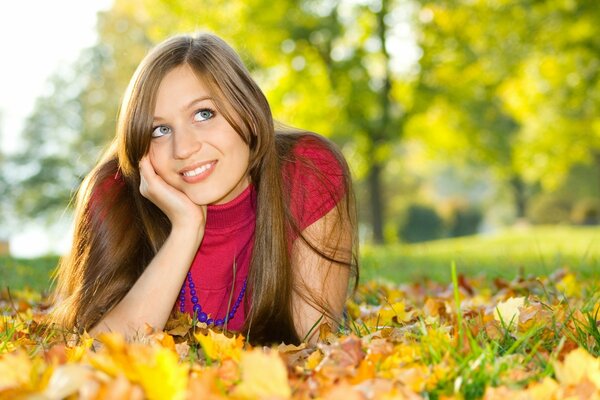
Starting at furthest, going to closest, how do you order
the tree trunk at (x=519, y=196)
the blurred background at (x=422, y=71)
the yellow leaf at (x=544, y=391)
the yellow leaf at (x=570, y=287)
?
1. the tree trunk at (x=519, y=196)
2. the blurred background at (x=422, y=71)
3. the yellow leaf at (x=570, y=287)
4. the yellow leaf at (x=544, y=391)

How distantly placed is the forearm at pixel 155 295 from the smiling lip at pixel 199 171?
0.23 metres

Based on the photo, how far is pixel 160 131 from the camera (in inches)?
102

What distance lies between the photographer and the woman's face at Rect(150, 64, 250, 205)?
2.49 meters

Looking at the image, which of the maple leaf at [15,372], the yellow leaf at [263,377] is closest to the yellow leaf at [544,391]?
the yellow leaf at [263,377]

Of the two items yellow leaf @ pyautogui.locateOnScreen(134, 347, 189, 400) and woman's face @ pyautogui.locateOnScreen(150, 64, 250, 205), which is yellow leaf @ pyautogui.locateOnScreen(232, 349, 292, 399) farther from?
woman's face @ pyautogui.locateOnScreen(150, 64, 250, 205)

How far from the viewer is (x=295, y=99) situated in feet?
57.3

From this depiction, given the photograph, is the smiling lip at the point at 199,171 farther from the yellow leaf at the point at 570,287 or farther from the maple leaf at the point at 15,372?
the yellow leaf at the point at 570,287

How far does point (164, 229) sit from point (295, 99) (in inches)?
582

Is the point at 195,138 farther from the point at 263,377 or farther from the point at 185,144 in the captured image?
the point at 263,377

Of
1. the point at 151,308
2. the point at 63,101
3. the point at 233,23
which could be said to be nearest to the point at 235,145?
the point at 151,308

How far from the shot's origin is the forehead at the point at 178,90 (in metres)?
2.51

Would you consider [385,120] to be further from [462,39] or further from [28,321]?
[28,321]

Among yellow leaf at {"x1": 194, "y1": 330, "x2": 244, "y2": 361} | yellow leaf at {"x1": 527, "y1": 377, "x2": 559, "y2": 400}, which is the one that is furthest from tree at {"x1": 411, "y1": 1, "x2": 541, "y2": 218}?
yellow leaf at {"x1": 527, "y1": 377, "x2": 559, "y2": 400}

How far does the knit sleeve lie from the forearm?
0.46 metres
